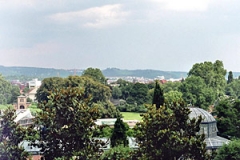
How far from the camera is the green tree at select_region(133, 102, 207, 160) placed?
1458 cm

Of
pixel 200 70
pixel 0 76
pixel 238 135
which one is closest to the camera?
pixel 238 135

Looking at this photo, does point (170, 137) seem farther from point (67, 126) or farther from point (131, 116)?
point (131, 116)

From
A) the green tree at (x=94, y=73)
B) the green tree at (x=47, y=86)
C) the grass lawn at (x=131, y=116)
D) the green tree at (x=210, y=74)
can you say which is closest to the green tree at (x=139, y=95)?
the grass lawn at (x=131, y=116)

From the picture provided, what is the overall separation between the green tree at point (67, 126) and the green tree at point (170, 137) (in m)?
1.68

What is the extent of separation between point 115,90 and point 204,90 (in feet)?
67.0

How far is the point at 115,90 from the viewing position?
61906mm

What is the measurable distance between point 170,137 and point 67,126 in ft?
11.1

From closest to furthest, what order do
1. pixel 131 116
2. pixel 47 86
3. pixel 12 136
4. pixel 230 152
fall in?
pixel 12 136 → pixel 230 152 → pixel 131 116 → pixel 47 86

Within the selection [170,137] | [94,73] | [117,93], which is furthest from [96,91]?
[170,137]

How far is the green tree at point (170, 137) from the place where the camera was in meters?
14.6

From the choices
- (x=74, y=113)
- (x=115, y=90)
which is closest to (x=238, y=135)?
(x=74, y=113)

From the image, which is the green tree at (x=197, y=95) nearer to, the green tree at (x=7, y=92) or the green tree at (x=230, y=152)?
the green tree at (x=230, y=152)

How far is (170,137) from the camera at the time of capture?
573 inches

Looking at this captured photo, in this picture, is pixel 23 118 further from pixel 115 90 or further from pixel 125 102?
pixel 115 90
